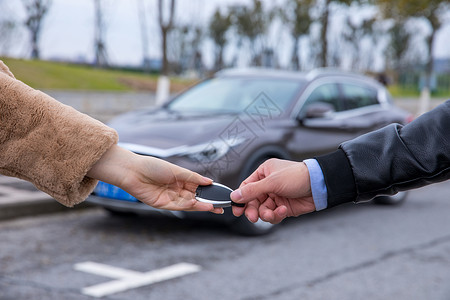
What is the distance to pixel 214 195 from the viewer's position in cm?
150

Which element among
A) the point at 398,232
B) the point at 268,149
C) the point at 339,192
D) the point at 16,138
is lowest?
the point at 398,232

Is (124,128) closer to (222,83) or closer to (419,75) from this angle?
(222,83)

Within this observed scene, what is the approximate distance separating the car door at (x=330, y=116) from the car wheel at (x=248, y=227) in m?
0.69

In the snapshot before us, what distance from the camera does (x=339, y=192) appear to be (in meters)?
1.61

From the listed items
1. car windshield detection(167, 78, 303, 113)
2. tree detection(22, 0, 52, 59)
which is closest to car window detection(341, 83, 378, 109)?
car windshield detection(167, 78, 303, 113)

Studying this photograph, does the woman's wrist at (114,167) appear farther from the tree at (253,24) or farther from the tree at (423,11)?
the tree at (253,24)

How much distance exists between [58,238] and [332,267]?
2.35m

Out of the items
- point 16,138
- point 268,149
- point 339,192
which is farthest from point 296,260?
point 16,138

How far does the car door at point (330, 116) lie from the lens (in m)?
5.15

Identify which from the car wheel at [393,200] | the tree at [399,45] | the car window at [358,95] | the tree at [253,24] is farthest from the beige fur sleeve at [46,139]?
the tree at [399,45]

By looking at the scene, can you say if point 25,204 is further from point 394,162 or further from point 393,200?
point 394,162

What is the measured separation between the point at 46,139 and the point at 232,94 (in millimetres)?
4420

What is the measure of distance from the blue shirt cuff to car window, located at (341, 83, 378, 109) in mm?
4991

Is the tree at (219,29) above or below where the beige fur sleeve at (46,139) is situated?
below
